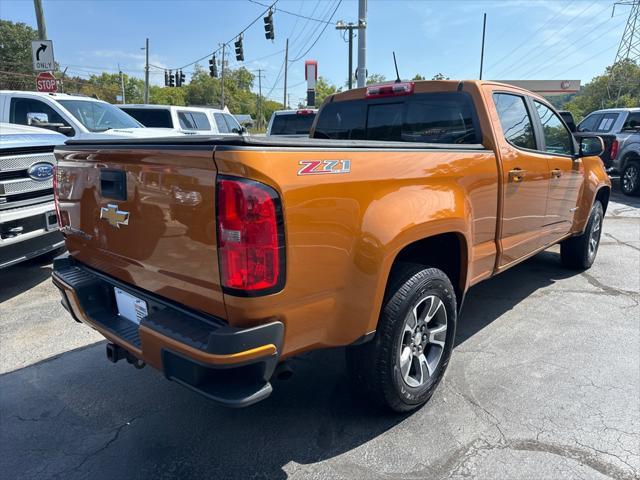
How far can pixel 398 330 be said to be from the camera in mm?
2541

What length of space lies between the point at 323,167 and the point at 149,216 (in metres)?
0.84

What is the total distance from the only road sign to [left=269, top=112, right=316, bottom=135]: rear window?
5.61 m

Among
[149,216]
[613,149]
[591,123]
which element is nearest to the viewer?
[149,216]

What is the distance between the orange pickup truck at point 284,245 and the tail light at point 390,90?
0.20 meters

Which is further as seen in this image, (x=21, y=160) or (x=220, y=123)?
(x=220, y=123)

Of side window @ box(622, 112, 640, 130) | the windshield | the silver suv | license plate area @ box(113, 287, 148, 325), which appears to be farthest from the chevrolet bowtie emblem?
side window @ box(622, 112, 640, 130)

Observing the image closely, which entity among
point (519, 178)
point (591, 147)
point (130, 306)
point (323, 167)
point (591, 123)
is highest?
point (591, 123)

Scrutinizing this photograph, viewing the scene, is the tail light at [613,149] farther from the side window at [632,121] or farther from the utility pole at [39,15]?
the utility pole at [39,15]

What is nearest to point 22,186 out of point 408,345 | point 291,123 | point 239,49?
point 408,345

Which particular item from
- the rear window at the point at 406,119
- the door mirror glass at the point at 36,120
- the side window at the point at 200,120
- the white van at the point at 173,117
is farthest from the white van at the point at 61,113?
the rear window at the point at 406,119

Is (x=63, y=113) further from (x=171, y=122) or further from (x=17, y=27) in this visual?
(x=17, y=27)

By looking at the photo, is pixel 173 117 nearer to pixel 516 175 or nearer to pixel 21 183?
pixel 21 183

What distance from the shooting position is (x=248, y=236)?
187 centimetres

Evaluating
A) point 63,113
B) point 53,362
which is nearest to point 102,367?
point 53,362
